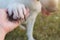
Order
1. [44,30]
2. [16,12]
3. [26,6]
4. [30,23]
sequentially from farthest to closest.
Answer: [44,30], [30,23], [26,6], [16,12]

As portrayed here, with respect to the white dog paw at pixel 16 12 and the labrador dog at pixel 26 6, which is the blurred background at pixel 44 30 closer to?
the labrador dog at pixel 26 6

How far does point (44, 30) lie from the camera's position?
1.42 m

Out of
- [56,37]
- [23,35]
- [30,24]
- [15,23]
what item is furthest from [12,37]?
[15,23]

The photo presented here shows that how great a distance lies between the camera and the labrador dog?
79 cm

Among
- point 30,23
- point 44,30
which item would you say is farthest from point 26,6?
point 44,30

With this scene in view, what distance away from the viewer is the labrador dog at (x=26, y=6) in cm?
79

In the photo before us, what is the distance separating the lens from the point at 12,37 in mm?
1306

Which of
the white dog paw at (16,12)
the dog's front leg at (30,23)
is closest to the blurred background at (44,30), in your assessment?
the dog's front leg at (30,23)

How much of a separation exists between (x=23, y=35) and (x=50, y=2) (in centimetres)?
32

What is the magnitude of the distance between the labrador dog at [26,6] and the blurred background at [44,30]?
0.12 meters

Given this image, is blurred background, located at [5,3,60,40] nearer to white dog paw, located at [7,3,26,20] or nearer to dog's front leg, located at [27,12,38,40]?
dog's front leg, located at [27,12,38,40]

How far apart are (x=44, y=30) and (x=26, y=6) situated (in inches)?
19.2

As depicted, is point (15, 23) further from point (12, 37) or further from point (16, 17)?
point (12, 37)

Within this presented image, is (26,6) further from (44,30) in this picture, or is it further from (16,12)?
(44,30)
